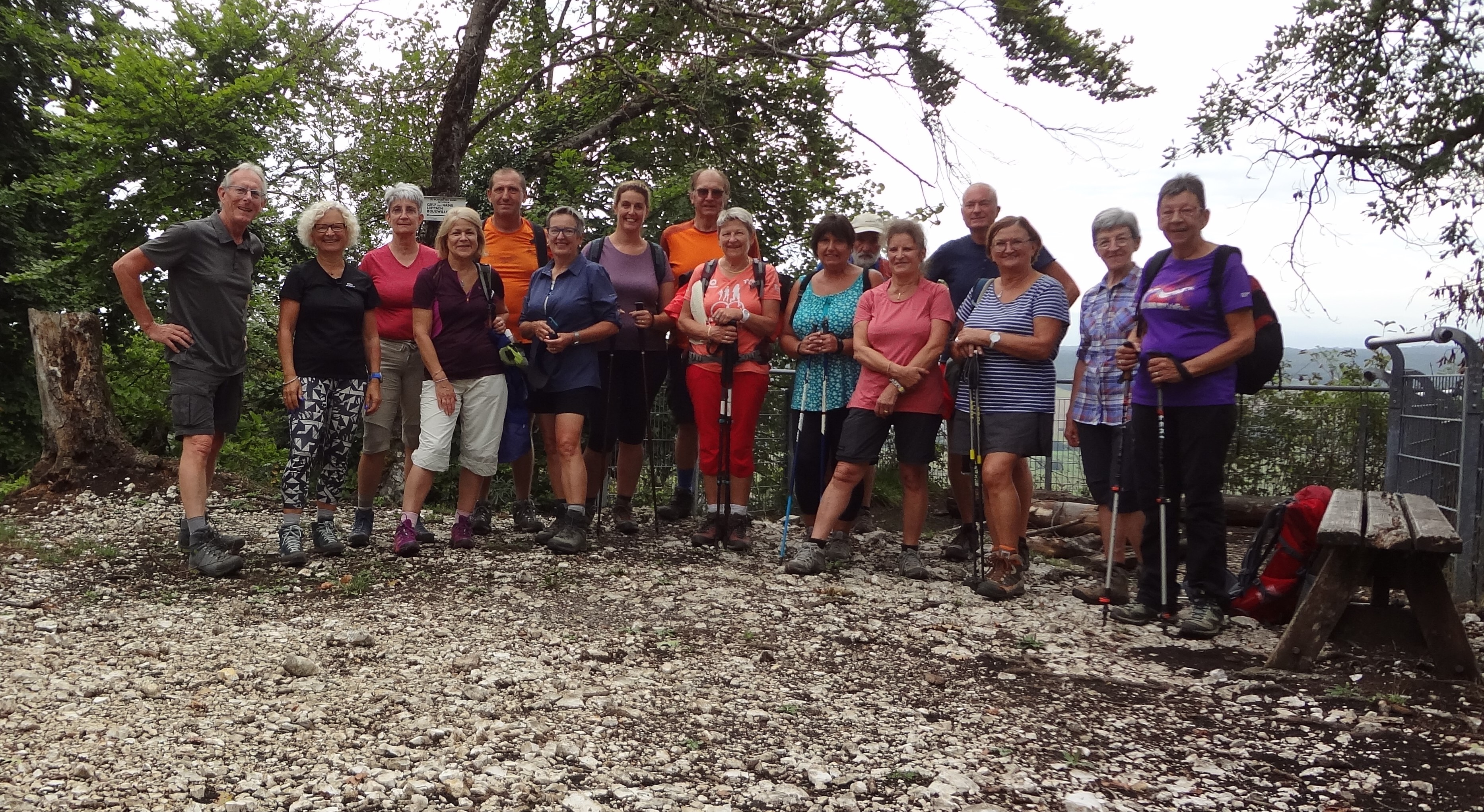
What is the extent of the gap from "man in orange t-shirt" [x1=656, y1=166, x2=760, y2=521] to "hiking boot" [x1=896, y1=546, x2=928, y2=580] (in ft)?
4.93

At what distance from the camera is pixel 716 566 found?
244 inches

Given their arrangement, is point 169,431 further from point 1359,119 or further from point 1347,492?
point 1359,119

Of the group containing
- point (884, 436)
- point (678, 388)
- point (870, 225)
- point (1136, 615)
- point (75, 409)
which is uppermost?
point (870, 225)

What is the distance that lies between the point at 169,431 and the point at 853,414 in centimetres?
781

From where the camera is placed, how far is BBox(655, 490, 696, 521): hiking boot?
740cm

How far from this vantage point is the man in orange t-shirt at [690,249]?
6.58m

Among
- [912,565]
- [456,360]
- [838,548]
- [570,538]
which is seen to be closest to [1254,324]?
[912,565]

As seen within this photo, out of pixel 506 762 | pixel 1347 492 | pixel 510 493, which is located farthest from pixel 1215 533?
pixel 510 493

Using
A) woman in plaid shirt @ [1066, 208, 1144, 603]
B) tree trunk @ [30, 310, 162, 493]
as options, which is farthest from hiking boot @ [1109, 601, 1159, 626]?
tree trunk @ [30, 310, 162, 493]

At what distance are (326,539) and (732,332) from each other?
8.42ft

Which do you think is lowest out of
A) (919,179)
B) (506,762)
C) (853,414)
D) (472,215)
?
(506,762)

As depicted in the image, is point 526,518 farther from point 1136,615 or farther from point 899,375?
point 1136,615

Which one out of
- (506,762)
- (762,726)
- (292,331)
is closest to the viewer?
(506,762)

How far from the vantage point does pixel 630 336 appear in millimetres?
6492
